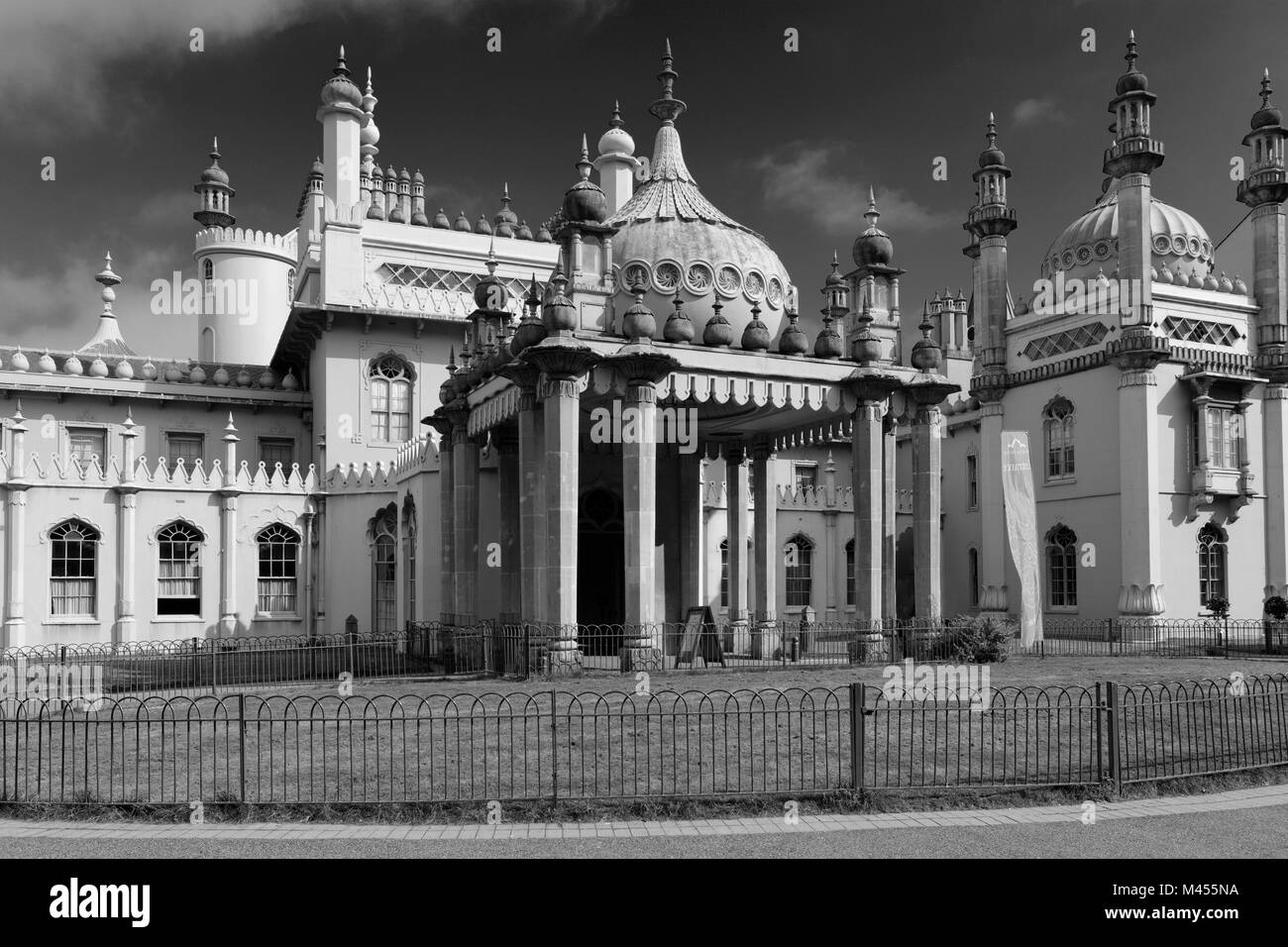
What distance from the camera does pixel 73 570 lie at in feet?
91.5

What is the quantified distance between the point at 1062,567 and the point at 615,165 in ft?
79.7

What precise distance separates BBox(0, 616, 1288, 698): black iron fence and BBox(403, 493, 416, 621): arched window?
6.25 ft

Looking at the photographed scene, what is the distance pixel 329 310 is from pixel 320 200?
810 centimetres

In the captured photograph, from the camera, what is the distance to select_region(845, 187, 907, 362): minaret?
2172 centimetres

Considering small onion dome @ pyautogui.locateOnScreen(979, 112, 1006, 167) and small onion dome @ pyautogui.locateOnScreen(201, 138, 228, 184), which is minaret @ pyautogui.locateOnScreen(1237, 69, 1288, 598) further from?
small onion dome @ pyautogui.locateOnScreen(201, 138, 228, 184)

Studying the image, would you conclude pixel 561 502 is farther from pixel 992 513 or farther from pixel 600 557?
pixel 992 513

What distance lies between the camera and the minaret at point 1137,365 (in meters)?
30.5

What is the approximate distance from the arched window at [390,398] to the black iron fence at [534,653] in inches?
373

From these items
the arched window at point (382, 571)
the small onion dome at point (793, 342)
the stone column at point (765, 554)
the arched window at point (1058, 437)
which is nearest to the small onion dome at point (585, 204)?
the small onion dome at point (793, 342)

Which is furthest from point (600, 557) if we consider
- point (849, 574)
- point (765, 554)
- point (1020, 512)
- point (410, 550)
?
point (849, 574)

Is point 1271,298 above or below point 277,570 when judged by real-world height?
above

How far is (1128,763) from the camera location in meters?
11.1

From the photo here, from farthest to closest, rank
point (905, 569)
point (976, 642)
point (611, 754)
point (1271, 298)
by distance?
point (905, 569), point (1271, 298), point (976, 642), point (611, 754)
